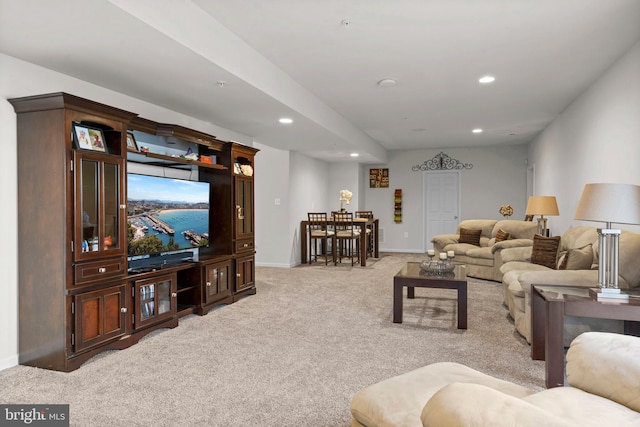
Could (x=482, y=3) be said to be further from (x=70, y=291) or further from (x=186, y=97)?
(x=70, y=291)

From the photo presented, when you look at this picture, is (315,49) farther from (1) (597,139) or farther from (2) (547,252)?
(2) (547,252)

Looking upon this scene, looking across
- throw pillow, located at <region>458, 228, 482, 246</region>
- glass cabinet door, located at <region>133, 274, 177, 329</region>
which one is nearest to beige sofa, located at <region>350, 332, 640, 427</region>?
glass cabinet door, located at <region>133, 274, 177, 329</region>

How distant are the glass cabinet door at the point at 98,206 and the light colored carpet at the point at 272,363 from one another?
2.71ft

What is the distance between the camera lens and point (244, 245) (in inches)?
199

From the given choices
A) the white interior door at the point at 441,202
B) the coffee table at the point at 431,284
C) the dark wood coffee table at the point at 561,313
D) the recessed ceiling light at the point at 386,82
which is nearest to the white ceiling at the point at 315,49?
the recessed ceiling light at the point at 386,82

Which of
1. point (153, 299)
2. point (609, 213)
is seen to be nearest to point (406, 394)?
point (609, 213)

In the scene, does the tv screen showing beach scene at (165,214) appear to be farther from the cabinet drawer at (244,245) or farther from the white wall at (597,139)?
the white wall at (597,139)

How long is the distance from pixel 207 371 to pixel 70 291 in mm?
1098

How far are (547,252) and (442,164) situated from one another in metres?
5.47

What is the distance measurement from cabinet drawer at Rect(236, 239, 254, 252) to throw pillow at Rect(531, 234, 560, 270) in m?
3.29

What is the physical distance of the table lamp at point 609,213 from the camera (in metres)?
2.40

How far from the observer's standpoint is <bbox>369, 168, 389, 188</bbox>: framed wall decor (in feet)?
33.0

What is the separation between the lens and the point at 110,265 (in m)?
3.16

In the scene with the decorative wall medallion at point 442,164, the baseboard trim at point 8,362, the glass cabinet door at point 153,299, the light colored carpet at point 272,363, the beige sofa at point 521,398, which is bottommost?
the light colored carpet at point 272,363
